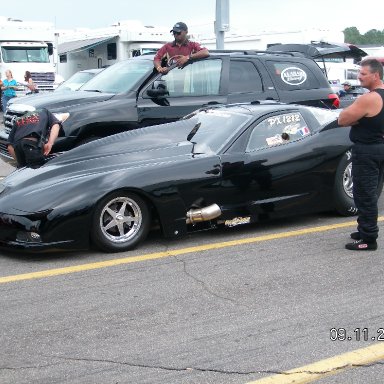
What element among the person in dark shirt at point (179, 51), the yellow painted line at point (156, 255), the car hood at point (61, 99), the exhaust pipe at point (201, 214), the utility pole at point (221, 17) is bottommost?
the yellow painted line at point (156, 255)

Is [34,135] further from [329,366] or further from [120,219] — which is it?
[329,366]

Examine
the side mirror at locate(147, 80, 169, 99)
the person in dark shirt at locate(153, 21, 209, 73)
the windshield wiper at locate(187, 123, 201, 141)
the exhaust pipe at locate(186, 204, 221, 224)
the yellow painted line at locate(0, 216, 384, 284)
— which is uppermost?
the person in dark shirt at locate(153, 21, 209, 73)

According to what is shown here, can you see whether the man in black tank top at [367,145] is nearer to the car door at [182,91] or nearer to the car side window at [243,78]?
the car door at [182,91]

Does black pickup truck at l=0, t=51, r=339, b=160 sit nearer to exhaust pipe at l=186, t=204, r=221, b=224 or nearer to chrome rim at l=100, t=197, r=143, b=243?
chrome rim at l=100, t=197, r=143, b=243

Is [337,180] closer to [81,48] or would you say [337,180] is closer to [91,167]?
[91,167]

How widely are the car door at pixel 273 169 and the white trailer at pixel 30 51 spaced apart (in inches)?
766

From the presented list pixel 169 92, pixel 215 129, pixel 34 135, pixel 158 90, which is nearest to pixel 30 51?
pixel 169 92

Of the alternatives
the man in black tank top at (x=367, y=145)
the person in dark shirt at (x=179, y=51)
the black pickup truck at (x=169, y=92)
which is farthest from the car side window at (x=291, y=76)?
the man in black tank top at (x=367, y=145)

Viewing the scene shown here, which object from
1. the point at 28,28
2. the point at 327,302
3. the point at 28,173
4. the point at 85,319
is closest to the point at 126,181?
the point at 28,173

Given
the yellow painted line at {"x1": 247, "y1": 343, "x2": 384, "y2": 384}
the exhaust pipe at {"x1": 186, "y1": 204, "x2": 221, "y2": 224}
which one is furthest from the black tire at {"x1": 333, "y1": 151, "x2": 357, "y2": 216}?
the yellow painted line at {"x1": 247, "y1": 343, "x2": 384, "y2": 384}

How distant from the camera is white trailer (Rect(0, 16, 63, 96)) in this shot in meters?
24.8

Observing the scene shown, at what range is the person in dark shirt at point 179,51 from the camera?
8.51 metres

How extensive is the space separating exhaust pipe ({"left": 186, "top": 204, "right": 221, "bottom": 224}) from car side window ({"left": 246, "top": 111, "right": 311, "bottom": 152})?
2.43ft

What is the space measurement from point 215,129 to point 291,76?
3.20 meters
